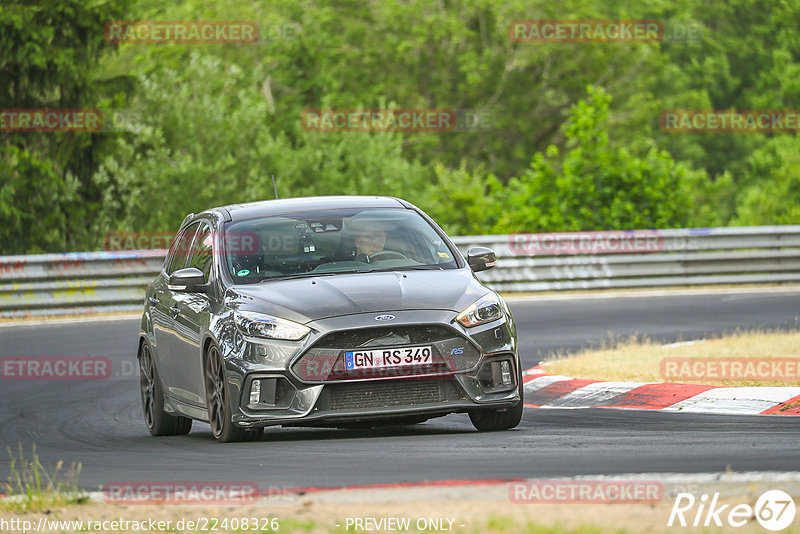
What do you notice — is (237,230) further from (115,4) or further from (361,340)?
(115,4)

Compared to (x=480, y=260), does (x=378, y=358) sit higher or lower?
lower

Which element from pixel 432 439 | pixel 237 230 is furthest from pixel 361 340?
pixel 237 230

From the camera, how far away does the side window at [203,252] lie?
999 cm

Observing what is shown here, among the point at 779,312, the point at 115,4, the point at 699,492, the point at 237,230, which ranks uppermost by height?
the point at 115,4

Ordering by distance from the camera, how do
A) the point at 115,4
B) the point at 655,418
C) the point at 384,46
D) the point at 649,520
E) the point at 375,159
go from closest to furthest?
the point at 649,520
the point at 655,418
the point at 115,4
the point at 375,159
the point at 384,46

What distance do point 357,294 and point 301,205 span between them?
5.42ft

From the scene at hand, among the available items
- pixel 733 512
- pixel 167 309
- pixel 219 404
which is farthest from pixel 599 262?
pixel 733 512

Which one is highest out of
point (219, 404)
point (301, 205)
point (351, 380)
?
point (301, 205)

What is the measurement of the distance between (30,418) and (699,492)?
292 inches

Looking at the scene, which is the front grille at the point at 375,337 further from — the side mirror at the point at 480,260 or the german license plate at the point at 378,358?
the side mirror at the point at 480,260

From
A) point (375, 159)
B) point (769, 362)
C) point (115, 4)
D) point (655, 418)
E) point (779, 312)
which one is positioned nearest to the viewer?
point (655, 418)

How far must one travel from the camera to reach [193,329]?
966 centimetres

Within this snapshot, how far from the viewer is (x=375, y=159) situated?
137 feet

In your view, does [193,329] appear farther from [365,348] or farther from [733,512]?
[733,512]
